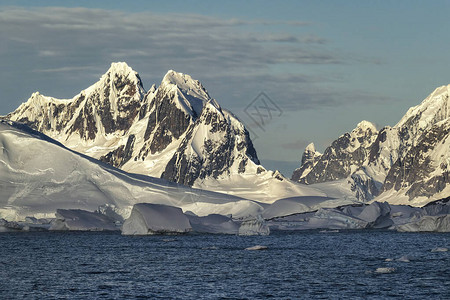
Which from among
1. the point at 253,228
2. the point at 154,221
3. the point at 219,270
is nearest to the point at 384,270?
the point at 219,270

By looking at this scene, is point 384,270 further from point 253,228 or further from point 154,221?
point 253,228

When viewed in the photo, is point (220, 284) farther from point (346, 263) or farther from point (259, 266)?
point (346, 263)

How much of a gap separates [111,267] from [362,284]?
34951 millimetres

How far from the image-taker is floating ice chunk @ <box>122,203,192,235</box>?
6847 inches

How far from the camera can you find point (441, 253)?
428 feet

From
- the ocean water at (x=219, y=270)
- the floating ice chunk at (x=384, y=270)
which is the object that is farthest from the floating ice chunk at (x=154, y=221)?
the floating ice chunk at (x=384, y=270)

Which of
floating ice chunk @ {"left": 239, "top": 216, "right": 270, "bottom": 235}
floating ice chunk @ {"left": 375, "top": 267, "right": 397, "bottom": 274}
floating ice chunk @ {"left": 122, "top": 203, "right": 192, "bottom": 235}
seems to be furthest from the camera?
floating ice chunk @ {"left": 239, "top": 216, "right": 270, "bottom": 235}

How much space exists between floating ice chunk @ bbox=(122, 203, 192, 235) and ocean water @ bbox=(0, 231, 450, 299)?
1074 centimetres

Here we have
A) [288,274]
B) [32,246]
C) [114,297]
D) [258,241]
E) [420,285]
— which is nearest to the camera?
[114,297]

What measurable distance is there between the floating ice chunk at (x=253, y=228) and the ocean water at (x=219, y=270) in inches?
985

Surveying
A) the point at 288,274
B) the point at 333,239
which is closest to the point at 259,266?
the point at 288,274

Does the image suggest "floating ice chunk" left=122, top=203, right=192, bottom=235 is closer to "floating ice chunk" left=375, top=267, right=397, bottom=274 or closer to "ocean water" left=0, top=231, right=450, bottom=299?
"ocean water" left=0, top=231, right=450, bottom=299

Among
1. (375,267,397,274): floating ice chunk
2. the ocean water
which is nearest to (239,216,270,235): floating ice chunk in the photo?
the ocean water

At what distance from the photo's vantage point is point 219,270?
354 ft
